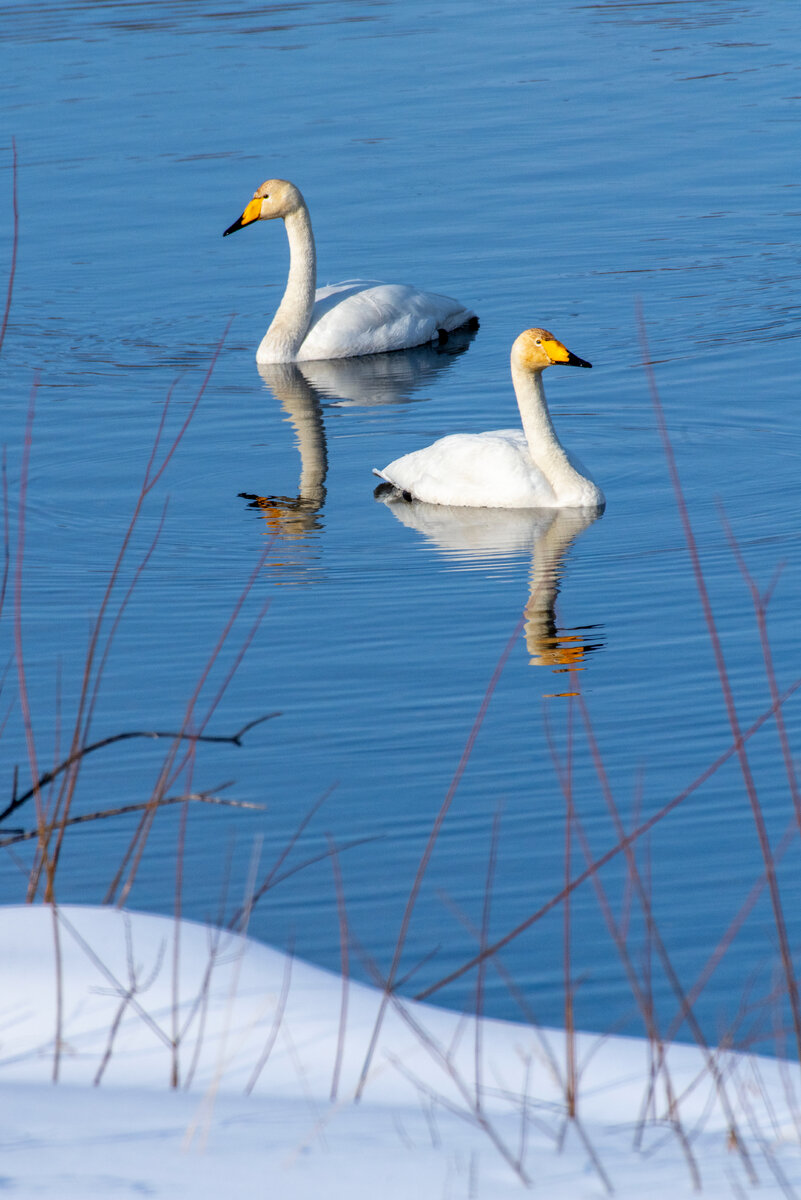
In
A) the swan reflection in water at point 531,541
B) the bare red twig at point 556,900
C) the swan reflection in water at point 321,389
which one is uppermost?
the bare red twig at point 556,900

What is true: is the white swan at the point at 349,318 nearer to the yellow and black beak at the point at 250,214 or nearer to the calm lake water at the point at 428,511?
the calm lake water at the point at 428,511

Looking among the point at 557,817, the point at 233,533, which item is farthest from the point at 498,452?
the point at 557,817

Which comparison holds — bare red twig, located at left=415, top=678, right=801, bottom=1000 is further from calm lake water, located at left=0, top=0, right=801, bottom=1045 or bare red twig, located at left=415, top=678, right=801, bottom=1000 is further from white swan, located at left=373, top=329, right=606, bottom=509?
white swan, located at left=373, top=329, right=606, bottom=509

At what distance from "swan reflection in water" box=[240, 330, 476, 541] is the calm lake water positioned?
0.15ft

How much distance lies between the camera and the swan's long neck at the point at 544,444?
9.57 metres

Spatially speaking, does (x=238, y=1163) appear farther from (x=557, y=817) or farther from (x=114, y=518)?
(x=114, y=518)

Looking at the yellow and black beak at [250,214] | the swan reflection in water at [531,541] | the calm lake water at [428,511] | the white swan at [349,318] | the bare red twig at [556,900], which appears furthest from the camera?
the yellow and black beak at [250,214]

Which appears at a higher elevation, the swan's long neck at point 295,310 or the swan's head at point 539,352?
A: the swan's head at point 539,352

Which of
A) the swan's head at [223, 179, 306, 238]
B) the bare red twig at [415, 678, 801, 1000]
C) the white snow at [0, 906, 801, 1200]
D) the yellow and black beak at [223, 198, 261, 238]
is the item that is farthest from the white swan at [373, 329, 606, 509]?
the white snow at [0, 906, 801, 1200]

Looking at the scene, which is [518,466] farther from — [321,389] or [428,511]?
[321,389]

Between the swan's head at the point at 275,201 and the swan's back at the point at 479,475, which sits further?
the swan's head at the point at 275,201

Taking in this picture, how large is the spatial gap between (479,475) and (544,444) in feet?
1.24

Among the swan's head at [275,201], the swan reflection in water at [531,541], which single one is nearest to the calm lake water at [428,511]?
the swan reflection in water at [531,541]

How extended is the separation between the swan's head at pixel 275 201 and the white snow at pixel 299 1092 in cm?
1098
